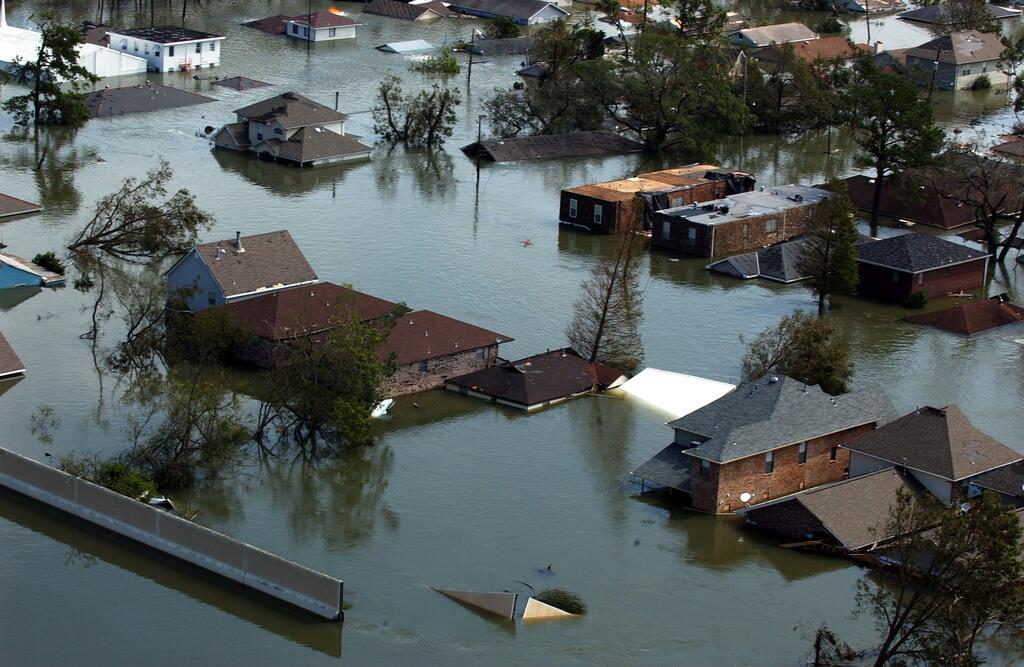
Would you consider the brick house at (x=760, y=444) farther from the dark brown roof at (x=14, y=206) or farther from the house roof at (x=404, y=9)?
the house roof at (x=404, y=9)

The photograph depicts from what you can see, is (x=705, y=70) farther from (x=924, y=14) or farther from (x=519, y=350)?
(x=924, y=14)

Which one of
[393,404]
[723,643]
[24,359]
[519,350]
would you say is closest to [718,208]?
[519,350]

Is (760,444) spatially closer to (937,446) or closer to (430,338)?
(937,446)

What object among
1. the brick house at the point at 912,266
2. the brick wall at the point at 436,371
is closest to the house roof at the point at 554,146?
the brick house at the point at 912,266

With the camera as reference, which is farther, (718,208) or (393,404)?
(718,208)

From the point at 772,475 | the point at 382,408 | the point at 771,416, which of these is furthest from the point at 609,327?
the point at 772,475
